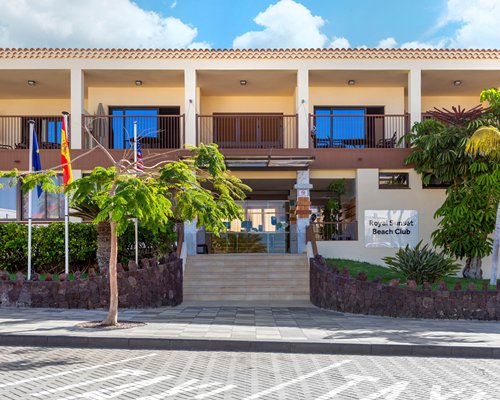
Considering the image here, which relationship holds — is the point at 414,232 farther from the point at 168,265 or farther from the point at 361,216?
the point at 168,265

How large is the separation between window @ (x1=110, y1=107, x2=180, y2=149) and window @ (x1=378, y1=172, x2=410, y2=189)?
736cm

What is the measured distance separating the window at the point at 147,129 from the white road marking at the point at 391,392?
54.8 feet

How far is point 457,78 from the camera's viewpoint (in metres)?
22.0

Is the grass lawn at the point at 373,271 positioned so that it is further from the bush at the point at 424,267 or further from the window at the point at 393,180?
the window at the point at 393,180

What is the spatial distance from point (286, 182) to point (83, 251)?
9.26 meters

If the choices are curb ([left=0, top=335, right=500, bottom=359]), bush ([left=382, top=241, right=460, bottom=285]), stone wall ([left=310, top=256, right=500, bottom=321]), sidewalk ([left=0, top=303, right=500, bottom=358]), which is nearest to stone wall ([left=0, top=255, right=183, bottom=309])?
sidewalk ([left=0, top=303, right=500, bottom=358])

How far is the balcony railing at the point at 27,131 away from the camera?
2328cm

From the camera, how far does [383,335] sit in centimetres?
1042

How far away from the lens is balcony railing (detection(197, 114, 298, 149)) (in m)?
22.7

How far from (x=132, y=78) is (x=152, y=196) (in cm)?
1303

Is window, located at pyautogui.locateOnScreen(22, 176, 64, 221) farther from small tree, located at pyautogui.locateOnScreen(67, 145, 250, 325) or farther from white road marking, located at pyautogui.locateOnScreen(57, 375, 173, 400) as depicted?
white road marking, located at pyautogui.locateOnScreen(57, 375, 173, 400)

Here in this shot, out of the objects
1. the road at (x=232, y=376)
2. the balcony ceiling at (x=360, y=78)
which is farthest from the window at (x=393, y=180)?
the road at (x=232, y=376)

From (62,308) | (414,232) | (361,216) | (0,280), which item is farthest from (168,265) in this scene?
(414,232)

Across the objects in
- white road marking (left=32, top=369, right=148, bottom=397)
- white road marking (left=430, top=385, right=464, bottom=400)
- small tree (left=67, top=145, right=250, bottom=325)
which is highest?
small tree (left=67, top=145, right=250, bottom=325)
